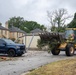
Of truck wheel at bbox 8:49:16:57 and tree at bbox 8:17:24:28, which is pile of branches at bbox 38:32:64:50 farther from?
tree at bbox 8:17:24:28

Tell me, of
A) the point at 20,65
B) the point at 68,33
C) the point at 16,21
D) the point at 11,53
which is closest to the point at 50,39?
the point at 68,33

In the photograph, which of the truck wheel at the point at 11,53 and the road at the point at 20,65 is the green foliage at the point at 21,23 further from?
the road at the point at 20,65

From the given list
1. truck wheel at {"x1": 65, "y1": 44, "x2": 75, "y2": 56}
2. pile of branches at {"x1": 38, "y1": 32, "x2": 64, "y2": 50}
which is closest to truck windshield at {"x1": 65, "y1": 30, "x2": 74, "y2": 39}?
pile of branches at {"x1": 38, "y1": 32, "x2": 64, "y2": 50}

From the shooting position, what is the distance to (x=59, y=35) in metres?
25.8

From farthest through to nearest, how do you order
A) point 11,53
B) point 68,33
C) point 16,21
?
1. point 16,21
2. point 68,33
3. point 11,53

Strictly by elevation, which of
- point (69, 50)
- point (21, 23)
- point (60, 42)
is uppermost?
point (21, 23)

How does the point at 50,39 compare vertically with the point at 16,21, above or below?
below

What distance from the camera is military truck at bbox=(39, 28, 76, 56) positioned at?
25969 mm

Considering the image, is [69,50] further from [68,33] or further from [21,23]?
[21,23]

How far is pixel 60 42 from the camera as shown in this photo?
2645cm

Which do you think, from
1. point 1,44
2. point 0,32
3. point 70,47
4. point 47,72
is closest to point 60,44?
point 70,47

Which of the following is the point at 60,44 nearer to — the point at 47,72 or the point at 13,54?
the point at 13,54

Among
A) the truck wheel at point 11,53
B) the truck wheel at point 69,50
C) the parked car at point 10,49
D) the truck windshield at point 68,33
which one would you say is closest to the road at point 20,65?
the truck wheel at point 69,50

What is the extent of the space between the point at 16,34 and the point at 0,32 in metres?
16.8
